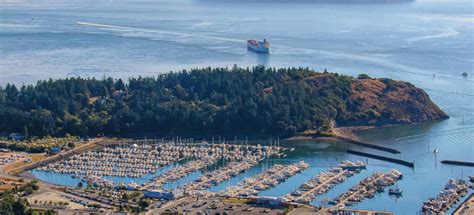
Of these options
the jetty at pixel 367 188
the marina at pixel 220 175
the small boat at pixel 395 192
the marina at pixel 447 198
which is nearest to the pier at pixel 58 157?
the marina at pixel 220 175

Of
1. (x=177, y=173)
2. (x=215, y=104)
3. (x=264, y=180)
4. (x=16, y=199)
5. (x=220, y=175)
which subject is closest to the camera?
(x=16, y=199)

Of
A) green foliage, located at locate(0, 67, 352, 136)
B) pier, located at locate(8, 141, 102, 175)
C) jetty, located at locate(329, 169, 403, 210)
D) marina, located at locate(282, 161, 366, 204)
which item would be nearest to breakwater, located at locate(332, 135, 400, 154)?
green foliage, located at locate(0, 67, 352, 136)

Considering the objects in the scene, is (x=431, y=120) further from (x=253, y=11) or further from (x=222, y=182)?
(x=253, y=11)

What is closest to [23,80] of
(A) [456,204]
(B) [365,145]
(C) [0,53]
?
(C) [0,53]

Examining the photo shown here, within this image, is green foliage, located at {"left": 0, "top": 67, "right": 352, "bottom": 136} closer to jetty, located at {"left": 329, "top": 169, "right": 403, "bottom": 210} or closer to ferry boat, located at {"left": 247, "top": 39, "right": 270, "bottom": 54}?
jetty, located at {"left": 329, "top": 169, "right": 403, "bottom": 210}

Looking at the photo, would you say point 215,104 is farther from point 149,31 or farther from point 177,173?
point 149,31

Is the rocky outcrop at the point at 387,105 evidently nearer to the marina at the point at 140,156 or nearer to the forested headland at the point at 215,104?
the forested headland at the point at 215,104

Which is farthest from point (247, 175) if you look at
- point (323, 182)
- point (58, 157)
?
point (58, 157)
